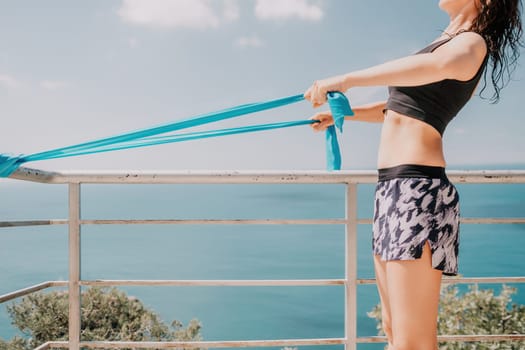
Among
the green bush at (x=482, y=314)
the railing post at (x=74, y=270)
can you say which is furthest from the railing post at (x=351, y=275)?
the green bush at (x=482, y=314)

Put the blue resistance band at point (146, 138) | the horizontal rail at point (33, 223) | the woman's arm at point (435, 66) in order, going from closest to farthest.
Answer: the woman's arm at point (435, 66) < the blue resistance band at point (146, 138) < the horizontal rail at point (33, 223)

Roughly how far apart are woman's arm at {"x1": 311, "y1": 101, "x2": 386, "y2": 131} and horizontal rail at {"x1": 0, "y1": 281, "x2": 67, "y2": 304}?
1.17 meters

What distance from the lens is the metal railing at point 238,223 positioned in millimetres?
1579

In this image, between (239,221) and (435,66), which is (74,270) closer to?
(239,221)

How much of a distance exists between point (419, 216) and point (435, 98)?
0.92ft

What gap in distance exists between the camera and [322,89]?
3.52 feet

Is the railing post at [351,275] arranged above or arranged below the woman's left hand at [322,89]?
below

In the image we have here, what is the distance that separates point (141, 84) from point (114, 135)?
45.3 metres

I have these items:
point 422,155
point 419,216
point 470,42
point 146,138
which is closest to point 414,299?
point 419,216

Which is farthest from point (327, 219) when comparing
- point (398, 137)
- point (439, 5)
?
point (439, 5)

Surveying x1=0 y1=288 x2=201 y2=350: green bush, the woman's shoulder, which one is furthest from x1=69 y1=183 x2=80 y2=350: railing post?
x1=0 y1=288 x2=201 y2=350: green bush

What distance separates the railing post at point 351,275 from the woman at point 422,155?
0.70 m

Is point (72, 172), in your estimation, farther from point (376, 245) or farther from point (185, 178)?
point (376, 245)

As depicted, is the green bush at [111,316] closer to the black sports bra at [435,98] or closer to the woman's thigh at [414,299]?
the woman's thigh at [414,299]
